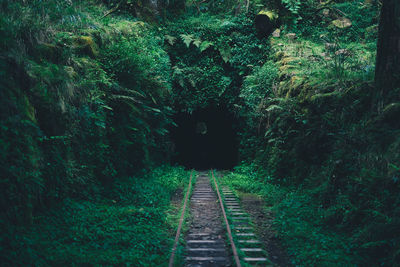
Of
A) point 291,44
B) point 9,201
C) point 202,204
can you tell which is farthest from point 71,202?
point 291,44

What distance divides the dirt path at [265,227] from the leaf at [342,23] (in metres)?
11.9

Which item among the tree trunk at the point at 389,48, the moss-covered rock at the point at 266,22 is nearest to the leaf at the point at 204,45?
the moss-covered rock at the point at 266,22

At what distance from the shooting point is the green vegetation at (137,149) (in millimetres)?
4828

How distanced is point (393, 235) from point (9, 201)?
6189 mm

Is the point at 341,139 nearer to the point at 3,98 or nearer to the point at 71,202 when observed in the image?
the point at 71,202

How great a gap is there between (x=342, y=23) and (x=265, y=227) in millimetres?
14223

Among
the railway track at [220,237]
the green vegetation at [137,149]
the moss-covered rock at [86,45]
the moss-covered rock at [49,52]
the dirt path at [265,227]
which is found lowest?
the dirt path at [265,227]

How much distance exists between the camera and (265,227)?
714 centimetres

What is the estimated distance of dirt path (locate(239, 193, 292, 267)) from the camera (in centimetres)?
555

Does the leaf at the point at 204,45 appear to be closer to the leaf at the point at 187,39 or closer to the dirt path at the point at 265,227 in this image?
the leaf at the point at 187,39

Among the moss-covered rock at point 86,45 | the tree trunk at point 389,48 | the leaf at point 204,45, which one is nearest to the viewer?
the tree trunk at point 389,48

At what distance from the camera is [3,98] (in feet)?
14.6

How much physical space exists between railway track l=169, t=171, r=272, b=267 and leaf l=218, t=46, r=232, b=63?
8.81 m

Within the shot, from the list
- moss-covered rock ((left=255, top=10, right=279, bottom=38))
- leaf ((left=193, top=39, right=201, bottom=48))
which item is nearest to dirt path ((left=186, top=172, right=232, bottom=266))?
leaf ((left=193, top=39, right=201, bottom=48))
